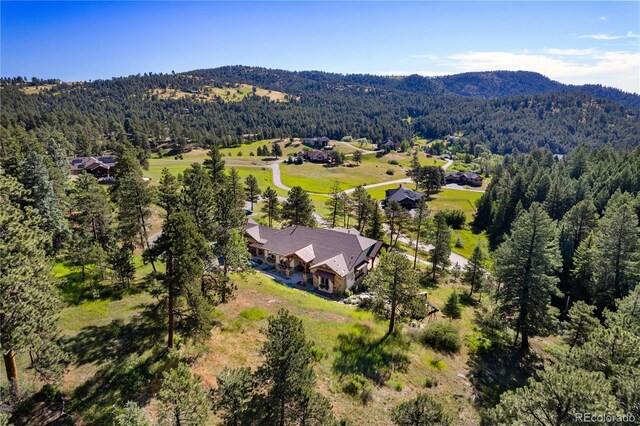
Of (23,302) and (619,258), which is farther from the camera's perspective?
(619,258)

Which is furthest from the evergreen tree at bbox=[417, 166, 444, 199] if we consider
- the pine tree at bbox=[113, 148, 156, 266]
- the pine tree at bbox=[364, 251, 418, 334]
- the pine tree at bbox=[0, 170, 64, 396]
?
the pine tree at bbox=[0, 170, 64, 396]

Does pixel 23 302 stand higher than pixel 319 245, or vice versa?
pixel 23 302

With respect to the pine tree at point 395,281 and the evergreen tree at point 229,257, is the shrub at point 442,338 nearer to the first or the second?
the pine tree at point 395,281

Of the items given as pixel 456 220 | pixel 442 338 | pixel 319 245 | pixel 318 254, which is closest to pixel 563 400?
pixel 442 338

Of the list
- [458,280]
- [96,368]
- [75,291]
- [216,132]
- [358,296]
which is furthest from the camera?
[216,132]

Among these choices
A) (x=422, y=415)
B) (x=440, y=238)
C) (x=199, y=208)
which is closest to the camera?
(x=422, y=415)

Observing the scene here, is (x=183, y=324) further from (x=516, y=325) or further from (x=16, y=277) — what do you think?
(x=516, y=325)

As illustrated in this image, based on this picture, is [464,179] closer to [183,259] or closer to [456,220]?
[456,220]

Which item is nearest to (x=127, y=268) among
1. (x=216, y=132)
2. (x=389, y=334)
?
(x=389, y=334)
